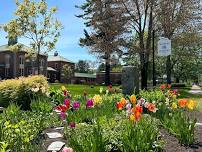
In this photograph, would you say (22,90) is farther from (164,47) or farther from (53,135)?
(164,47)

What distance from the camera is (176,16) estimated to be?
109 ft

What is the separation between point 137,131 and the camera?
560cm

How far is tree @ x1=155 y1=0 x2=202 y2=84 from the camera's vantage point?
32.5 metres

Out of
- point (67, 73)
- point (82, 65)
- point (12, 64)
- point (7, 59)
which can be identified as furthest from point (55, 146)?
point (82, 65)

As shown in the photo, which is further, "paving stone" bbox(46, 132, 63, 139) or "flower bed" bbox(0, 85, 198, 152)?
"paving stone" bbox(46, 132, 63, 139)

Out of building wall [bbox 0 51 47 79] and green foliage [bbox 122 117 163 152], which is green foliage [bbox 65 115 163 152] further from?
building wall [bbox 0 51 47 79]

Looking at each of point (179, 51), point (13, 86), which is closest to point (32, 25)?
point (179, 51)

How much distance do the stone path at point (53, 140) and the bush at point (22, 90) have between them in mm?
4292

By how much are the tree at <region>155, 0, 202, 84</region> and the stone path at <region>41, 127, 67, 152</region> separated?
2588 cm

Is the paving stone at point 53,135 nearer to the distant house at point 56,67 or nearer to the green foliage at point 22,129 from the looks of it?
the green foliage at point 22,129

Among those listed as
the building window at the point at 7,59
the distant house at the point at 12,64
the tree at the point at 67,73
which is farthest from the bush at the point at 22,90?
the tree at the point at 67,73

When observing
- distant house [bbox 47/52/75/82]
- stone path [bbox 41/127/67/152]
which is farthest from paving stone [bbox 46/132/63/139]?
distant house [bbox 47/52/75/82]

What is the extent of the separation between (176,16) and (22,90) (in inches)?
907

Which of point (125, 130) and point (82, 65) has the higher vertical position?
point (82, 65)
